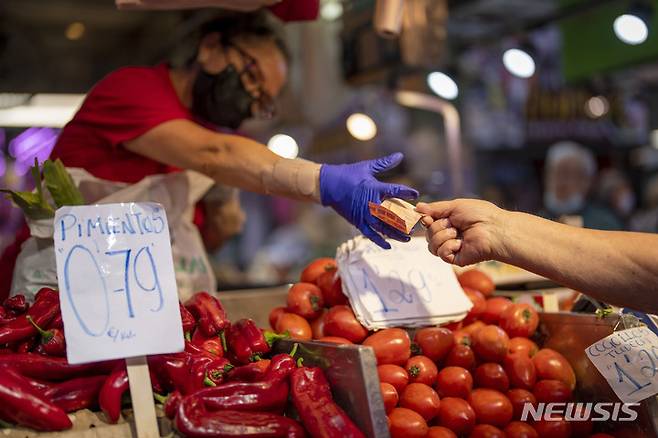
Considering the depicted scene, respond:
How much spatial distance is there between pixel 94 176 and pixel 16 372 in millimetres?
1373

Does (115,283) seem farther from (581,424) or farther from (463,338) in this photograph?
(581,424)

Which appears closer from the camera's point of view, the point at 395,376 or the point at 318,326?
the point at 395,376

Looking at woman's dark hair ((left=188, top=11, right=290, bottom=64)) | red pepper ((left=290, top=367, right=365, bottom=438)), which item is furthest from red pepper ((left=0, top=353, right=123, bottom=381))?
woman's dark hair ((left=188, top=11, right=290, bottom=64))

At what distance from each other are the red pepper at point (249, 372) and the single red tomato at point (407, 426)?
1.32 ft

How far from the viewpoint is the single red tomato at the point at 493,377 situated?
97.0 inches

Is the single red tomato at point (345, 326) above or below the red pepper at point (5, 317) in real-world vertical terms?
below

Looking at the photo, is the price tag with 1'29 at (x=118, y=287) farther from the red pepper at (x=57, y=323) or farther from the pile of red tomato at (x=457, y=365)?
the pile of red tomato at (x=457, y=365)

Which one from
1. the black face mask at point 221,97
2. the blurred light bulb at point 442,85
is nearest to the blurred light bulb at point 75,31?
the blurred light bulb at point 442,85

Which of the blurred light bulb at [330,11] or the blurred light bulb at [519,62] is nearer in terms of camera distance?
the blurred light bulb at [519,62]

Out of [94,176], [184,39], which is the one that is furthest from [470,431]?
[184,39]

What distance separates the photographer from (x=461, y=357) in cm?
249

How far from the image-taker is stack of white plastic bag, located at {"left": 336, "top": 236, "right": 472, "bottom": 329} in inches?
101

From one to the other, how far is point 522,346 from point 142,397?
134 centimetres

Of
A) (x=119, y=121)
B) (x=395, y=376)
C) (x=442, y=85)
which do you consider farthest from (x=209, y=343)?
(x=442, y=85)
